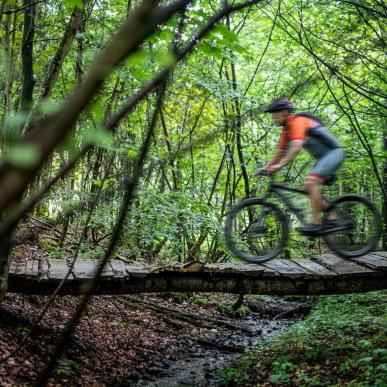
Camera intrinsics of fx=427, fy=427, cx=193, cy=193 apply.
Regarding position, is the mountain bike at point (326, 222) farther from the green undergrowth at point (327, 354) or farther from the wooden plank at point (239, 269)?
the green undergrowth at point (327, 354)

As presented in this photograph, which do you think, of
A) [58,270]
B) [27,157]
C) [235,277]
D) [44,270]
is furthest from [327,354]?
[27,157]

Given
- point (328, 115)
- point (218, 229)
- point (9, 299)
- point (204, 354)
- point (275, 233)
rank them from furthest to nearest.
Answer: point (328, 115) → point (218, 229) → point (204, 354) → point (9, 299) → point (275, 233)

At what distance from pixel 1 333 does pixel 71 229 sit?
6193mm

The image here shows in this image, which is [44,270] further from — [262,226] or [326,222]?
[326,222]

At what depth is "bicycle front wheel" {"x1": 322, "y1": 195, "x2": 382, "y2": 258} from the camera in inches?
231

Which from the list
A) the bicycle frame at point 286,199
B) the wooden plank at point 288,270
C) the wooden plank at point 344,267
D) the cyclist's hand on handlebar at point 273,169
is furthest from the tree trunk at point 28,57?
the wooden plank at point 344,267

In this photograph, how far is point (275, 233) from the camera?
619cm

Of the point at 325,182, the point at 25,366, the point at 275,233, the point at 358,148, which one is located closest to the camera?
the point at 25,366

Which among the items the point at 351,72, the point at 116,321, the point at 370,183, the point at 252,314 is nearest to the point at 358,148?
the point at 351,72

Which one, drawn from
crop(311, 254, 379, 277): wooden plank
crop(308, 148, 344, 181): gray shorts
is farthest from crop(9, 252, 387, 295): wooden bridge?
crop(308, 148, 344, 181): gray shorts

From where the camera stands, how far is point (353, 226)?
581cm

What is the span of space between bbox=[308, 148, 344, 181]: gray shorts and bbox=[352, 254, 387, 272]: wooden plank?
2.27 m

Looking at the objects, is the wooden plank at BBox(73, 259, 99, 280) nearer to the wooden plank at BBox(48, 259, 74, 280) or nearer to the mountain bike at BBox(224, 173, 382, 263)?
the wooden plank at BBox(48, 259, 74, 280)

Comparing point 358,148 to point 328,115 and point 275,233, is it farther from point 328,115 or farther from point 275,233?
point 275,233
